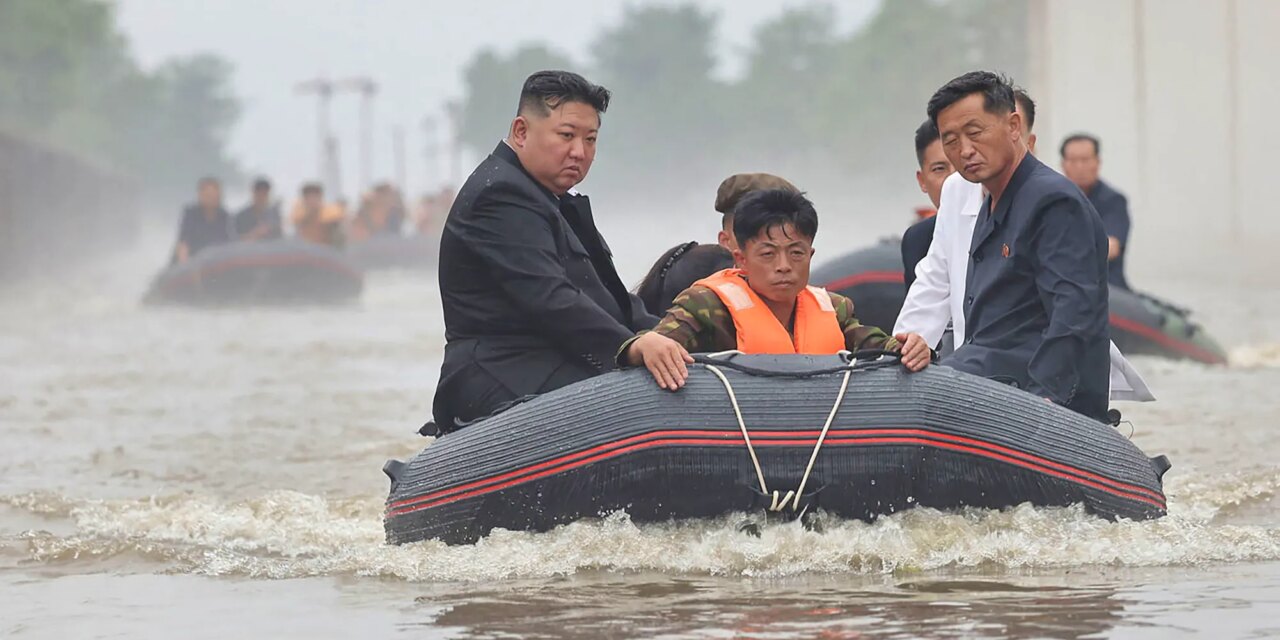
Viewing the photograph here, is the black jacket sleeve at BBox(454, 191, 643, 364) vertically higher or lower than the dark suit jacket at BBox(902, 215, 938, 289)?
lower

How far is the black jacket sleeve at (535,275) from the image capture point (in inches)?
226

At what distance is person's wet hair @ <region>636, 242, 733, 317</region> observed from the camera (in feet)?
21.1

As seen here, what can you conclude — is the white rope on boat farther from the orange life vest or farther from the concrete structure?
the concrete structure

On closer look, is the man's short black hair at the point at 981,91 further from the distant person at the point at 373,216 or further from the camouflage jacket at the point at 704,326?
the distant person at the point at 373,216

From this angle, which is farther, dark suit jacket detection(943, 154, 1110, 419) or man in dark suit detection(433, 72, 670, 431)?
man in dark suit detection(433, 72, 670, 431)

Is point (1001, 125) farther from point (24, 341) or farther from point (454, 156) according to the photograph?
point (454, 156)

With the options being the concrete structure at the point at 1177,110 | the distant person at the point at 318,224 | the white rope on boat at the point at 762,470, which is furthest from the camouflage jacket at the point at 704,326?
the concrete structure at the point at 1177,110

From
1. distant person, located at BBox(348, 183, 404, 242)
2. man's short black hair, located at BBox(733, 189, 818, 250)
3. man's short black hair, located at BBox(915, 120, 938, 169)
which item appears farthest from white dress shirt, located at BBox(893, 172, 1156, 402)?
distant person, located at BBox(348, 183, 404, 242)

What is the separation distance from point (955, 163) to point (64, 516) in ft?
11.8

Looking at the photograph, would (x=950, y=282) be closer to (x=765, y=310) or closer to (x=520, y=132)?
(x=765, y=310)

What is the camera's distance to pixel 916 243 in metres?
6.78

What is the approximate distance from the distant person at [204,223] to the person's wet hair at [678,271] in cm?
1597

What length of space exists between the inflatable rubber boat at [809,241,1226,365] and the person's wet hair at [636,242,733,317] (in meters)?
3.07

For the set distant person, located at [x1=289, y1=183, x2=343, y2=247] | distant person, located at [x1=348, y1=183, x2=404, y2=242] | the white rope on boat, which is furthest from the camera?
distant person, located at [x1=348, y1=183, x2=404, y2=242]
